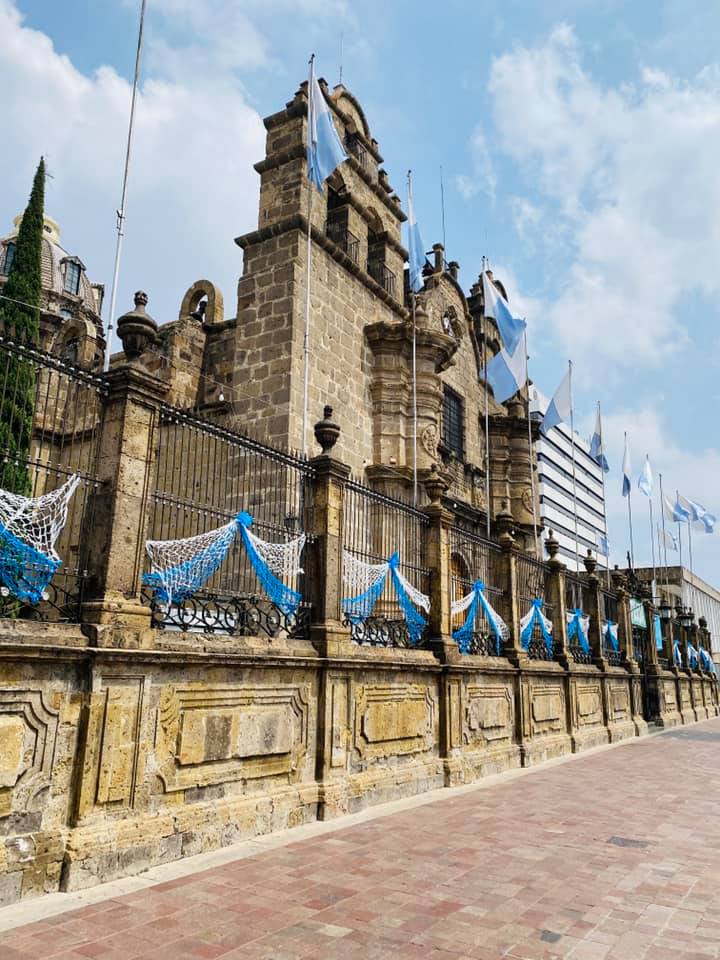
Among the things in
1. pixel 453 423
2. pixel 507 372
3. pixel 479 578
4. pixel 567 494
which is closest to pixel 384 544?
pixel 479 578

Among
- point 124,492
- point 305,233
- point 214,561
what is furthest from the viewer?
point 305,233

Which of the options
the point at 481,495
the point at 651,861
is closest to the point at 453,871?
the point at 651,861

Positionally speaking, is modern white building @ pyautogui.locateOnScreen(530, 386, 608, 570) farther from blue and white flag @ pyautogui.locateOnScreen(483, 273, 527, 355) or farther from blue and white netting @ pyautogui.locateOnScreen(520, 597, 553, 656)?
blue and white netting @ pyautogui.locateOnScreen(520, 597, 553, 656)

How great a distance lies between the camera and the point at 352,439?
53.5ft

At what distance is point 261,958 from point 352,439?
42.9 ft

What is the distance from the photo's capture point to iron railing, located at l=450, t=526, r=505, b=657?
1128 centimetres

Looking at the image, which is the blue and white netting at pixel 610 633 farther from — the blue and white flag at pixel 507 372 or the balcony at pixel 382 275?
the balcony at pixel 382 275

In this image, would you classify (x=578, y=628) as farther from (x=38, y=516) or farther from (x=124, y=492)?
(x=38, y=516)

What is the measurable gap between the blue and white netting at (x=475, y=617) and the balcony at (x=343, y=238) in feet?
29.6

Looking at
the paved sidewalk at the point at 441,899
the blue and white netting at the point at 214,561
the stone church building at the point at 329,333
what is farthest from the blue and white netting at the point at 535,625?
the blue and white netting at the point at 214,561

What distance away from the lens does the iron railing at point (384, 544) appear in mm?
8734

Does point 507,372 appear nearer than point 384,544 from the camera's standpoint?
No

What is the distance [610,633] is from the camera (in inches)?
720

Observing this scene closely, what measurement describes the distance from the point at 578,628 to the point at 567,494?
44276 mm
